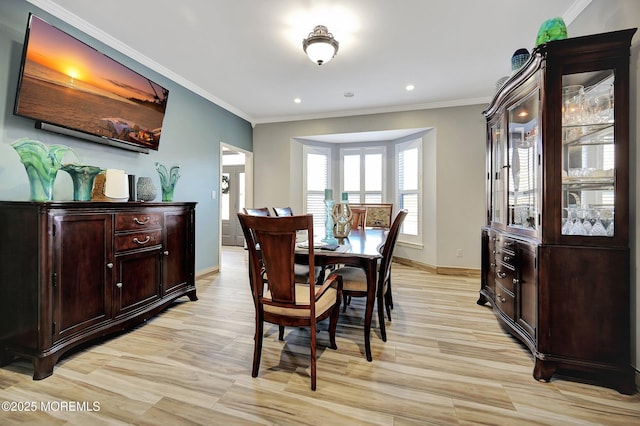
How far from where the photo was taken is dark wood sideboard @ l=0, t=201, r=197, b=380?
175 cm

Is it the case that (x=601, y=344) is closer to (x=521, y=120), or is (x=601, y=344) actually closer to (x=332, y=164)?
(x=521, y=120)

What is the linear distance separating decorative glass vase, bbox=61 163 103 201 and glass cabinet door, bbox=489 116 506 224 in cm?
353

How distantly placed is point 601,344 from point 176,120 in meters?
4.55

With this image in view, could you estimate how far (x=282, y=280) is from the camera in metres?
1.62

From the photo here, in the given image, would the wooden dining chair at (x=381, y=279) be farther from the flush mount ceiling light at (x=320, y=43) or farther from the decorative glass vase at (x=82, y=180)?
the decorative glass vase at (x=82, y=180)

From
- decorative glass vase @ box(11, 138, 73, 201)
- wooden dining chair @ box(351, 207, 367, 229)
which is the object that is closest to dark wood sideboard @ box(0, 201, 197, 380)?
decorative glass vase @ box(11, 138, 73, 201)

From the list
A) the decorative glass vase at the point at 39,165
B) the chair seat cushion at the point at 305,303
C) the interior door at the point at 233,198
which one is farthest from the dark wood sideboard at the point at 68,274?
the interior door at the point at 233,198

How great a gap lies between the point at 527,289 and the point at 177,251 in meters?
3.16

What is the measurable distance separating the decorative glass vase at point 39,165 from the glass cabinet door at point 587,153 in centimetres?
341

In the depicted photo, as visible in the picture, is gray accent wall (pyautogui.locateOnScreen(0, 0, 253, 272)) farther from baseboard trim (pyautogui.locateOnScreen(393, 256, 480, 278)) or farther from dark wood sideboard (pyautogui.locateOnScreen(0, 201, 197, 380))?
baseboard trim (pyautogui.locateOnScreen(393, 256, 480, 278))

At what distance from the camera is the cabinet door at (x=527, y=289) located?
1.85 m

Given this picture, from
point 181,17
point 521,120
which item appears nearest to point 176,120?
point 181,17

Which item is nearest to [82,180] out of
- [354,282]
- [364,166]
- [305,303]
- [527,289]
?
[305,303]

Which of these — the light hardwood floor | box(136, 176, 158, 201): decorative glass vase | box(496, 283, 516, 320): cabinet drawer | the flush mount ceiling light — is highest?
the flush mount ceiling light
